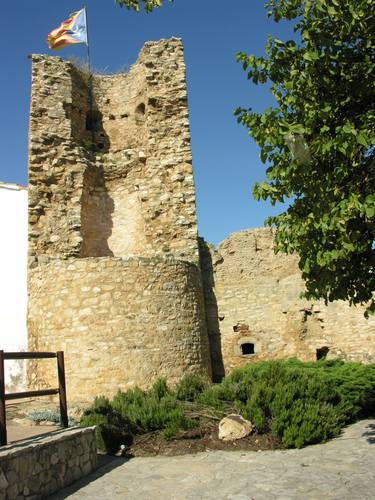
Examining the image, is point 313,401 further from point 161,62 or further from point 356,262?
point 161,62

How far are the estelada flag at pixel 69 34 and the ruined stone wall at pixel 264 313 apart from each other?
8.53 m

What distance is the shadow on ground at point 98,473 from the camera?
245 inches

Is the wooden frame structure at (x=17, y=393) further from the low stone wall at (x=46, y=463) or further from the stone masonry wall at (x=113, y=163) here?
the stone masonry wall at (x=113, y=163)

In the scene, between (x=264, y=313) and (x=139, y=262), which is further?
(x=264, y=313)

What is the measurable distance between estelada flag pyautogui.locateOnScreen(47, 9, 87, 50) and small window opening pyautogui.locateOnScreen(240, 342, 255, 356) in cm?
1136

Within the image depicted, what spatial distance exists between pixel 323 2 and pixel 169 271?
776 centimetres

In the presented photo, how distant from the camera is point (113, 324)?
1184 cm

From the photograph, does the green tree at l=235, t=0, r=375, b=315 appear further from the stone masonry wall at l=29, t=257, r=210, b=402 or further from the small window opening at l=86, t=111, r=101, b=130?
the small window opening at l=86, t=111, r=101, b=130

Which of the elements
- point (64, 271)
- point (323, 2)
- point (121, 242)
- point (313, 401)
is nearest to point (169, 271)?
point (64, 271)

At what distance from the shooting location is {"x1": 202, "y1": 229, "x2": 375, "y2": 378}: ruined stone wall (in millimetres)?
13844

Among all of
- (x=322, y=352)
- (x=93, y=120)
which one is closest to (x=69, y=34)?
(x=93, y=120)

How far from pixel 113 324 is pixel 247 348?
15.6 feet

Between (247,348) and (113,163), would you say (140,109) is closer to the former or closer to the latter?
(113,163)

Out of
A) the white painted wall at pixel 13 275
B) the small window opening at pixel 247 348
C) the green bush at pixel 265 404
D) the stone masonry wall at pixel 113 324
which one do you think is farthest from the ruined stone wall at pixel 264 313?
the white painted wall at pixel 13 275
